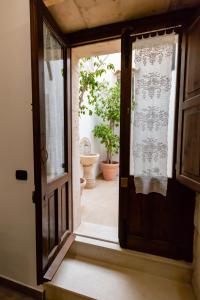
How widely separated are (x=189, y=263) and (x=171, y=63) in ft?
5.67

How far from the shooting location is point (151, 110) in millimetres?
1555

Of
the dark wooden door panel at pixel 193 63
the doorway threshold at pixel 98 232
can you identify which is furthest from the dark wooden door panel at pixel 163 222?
the dark wooden door panel at pixel 193 63

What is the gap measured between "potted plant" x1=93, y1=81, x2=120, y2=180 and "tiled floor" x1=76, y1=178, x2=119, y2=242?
0.43 metres

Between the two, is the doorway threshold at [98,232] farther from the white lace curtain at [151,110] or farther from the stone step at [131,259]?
the white lace curtain at [151,110]

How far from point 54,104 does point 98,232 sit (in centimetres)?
143

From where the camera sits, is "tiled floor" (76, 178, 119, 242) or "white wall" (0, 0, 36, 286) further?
"tiled floor" (76, 178, 119, 242)

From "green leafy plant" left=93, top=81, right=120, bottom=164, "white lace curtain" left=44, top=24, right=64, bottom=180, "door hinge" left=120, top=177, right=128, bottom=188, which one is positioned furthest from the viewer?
"green leafy plant" left=93, top=81, right=120, bottom=164

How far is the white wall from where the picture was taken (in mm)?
1378

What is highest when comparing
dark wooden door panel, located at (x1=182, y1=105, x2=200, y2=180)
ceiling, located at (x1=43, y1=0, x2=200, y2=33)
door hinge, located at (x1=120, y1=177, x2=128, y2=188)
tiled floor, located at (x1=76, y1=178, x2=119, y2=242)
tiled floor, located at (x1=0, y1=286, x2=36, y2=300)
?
ceiling, located at (x1=43, y1=0, x2=200, y2=33)

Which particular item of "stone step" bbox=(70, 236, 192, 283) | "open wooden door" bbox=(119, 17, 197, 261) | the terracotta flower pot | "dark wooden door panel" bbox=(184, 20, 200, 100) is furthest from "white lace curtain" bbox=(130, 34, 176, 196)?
the terracotta flower pot

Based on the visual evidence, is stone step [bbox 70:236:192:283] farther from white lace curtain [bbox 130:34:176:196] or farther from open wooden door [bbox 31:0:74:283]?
white lace curtain [bbox 130:34:176:196]

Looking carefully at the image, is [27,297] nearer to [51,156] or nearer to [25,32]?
[51,156]

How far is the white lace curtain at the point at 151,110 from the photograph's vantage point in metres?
1.49

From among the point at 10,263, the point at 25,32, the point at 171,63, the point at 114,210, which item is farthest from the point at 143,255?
the point at 25,32
